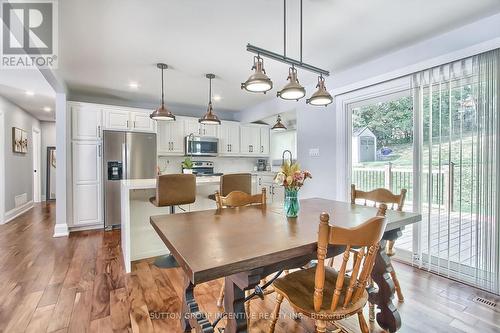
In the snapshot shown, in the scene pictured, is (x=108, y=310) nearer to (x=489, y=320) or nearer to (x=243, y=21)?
(x=243, y=21)

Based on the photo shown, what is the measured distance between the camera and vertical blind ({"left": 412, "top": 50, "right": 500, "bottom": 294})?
2.10m

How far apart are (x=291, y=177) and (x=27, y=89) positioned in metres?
5.04

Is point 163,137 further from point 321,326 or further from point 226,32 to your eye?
point 321,326

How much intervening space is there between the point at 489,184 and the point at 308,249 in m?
2.04

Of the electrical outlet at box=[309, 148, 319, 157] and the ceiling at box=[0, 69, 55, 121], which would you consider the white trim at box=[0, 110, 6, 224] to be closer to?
the ceiling at box=[0, 69, 55, 121]

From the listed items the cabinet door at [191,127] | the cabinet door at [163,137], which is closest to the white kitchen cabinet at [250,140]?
the cabinet door at [191,127]

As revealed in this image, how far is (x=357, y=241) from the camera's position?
1036mm

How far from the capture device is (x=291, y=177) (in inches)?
64.8

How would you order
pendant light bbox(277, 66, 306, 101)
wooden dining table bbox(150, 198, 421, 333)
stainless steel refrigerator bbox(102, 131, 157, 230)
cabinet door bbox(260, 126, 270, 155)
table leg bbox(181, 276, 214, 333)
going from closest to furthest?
wooden dining table bbox(150, 198, 421, 333), table leg bbox(181, 276, 214, 333), pendant light bbox(277, 66, 306, 101), stainless steel refrigerator bbox(102, 131, 157, 230), cabinet door bbox(260, 126, 270, 155)

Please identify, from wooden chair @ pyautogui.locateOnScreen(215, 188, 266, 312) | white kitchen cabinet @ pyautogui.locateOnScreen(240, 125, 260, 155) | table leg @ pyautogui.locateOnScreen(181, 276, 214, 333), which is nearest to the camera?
table leg @ pyautogui.locateOnScreen(181, 276, 214, 333)

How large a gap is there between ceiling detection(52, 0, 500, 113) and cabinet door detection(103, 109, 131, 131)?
0.78 meters

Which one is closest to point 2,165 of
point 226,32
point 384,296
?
point 226,32

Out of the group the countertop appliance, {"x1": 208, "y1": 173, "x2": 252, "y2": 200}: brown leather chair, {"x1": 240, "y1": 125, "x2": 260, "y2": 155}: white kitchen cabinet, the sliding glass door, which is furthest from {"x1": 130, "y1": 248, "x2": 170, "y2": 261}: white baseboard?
{"x1": 240, "y1": 125, "x2": 260, "y2": 155}: white kitchen cabinet

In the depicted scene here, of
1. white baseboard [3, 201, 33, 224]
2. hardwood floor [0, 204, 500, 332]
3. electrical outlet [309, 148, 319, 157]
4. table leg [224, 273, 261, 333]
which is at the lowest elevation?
hardwood floor [0, 204, 500, 332]
